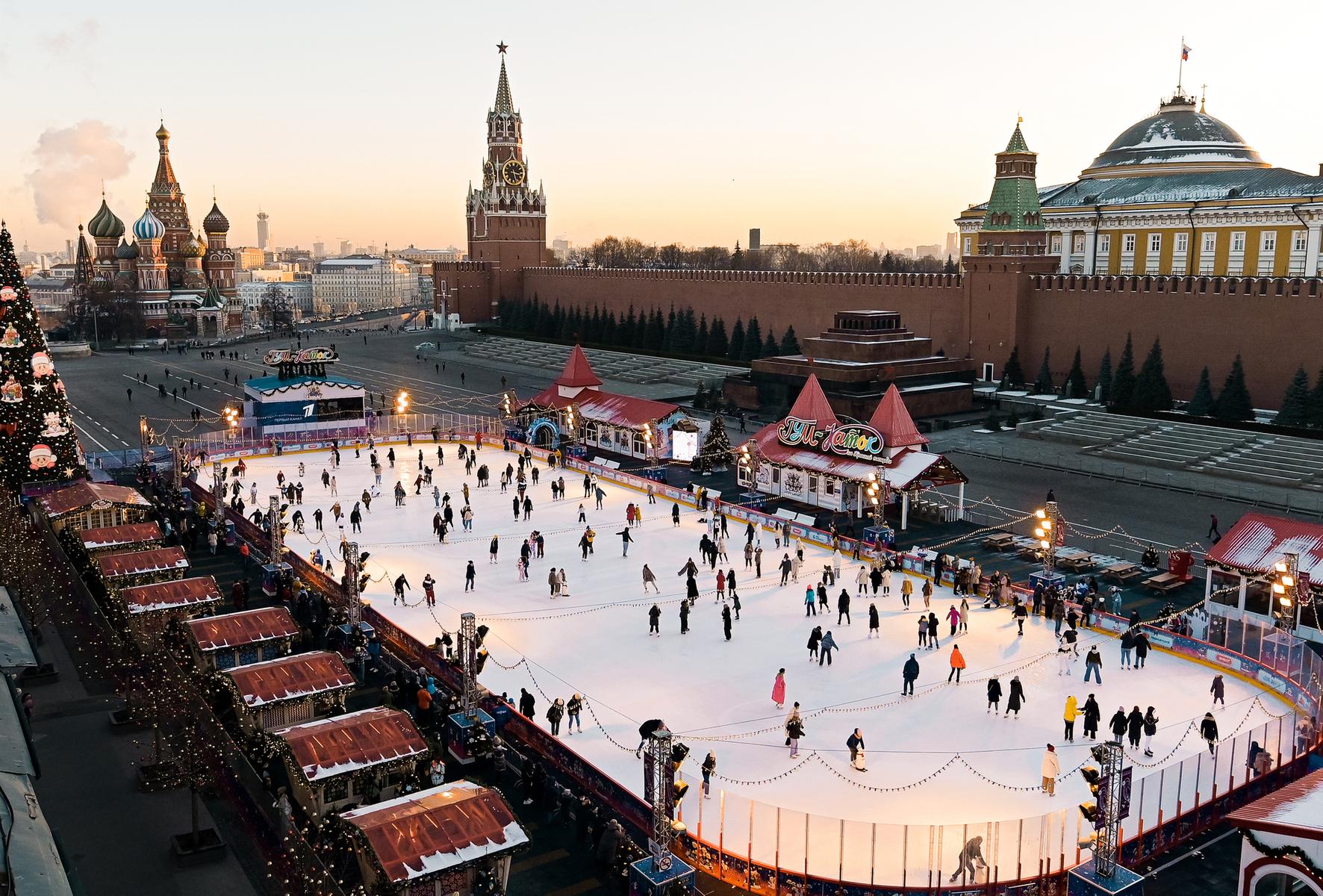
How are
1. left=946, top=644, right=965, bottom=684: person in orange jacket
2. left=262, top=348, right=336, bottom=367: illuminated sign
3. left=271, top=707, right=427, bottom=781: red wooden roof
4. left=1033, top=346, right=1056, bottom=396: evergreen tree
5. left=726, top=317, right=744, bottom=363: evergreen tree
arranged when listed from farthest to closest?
left=726, top=317, right=744, bottom=363: evergreen tree < left=1033, top=346, right=1056, bottom=396: evergreen tree < left=262, top=348, right=336, bottom=367: illuminated sign < left=946, top=644, right=965, bottom=684: person in orange jacket < left=271, top=707, right=427, bottom=781: red wooden roof

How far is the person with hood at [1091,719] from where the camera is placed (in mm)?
13945

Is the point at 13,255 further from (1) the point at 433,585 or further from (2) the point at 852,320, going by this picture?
(2) the point at 852,320

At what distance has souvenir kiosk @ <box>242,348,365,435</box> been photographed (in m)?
36.2

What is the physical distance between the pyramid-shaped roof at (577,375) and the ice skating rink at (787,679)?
12.9 meters

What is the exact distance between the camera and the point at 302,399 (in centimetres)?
3659

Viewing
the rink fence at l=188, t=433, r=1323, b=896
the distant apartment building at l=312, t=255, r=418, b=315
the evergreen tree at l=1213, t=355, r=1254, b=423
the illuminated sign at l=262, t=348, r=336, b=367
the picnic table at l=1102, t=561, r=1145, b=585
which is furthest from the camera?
the distant apartment building at l=312, t=255, r=418, b=315

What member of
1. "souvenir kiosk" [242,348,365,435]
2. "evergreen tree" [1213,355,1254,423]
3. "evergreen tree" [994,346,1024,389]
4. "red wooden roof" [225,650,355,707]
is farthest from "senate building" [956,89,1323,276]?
"red wooden roof" [225,650,355,707]

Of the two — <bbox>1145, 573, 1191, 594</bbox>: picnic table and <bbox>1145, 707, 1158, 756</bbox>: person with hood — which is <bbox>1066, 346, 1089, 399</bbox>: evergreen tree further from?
<bbox>1145, 707, 1158, 756</bbox>: person with hood

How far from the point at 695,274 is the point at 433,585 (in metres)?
43.9

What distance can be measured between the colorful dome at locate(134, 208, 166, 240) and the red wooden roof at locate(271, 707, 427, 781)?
3453 inches

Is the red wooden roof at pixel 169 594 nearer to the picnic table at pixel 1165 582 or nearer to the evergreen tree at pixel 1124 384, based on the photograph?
the picnic table at pixel 1165 582

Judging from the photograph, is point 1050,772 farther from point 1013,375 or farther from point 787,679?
point 1013,375

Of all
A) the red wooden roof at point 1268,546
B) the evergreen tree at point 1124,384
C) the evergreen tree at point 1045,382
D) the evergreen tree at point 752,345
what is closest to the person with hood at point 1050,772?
the red wooden roof at point 1268,546

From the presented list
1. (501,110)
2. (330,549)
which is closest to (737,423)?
(330,549)
